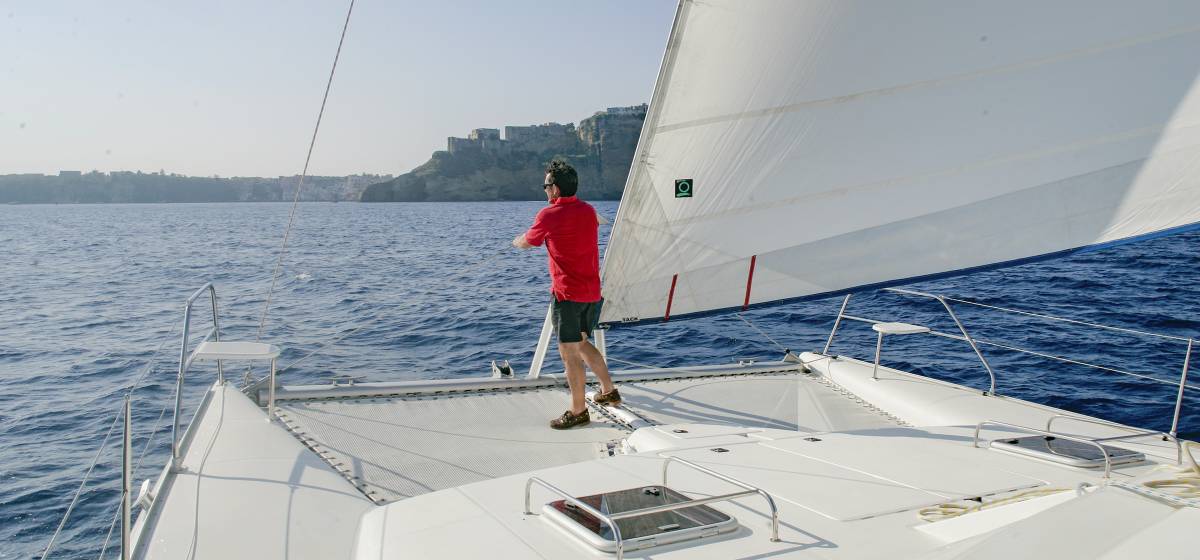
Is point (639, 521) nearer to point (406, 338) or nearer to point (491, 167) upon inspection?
point (406, 338)

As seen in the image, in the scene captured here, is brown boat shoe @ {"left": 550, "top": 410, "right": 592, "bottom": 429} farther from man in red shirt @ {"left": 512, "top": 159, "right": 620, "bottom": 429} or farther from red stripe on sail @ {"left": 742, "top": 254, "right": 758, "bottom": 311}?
red stripe on sail @ {"left": 742, "top": 254, "right": 758, "bottom": 311}

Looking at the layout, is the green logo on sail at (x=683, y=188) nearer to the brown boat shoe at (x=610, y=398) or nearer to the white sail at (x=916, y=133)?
the white sail at (x=916, y=133)

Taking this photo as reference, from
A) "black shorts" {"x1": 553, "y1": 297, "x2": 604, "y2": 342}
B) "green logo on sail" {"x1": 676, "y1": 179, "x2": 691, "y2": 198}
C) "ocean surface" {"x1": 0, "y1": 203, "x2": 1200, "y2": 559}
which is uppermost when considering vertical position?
"green logo on sail" {"x1": 676, "y1": 179, "x2": 691, "y2": 198}

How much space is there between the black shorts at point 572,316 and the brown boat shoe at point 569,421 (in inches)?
16.0

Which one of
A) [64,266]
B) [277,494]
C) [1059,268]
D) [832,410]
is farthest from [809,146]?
[64,266]

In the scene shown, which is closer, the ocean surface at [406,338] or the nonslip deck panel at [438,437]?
the nonslip deck panel at [438,437]

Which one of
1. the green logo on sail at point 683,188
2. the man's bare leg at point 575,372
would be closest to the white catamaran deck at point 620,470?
the man's bare leg at point 575,372

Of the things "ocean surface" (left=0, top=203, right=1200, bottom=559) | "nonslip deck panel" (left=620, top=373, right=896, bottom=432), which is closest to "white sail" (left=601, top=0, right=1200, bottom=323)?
"nonslip deck panel" (left=620, top=373, right=896, bottom=432)

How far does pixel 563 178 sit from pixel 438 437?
152 cm

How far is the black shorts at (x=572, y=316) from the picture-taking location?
15.3 feet

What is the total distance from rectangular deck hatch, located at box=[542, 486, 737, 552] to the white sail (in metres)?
1.89

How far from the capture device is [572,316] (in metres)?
4.67

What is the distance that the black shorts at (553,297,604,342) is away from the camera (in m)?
4.66

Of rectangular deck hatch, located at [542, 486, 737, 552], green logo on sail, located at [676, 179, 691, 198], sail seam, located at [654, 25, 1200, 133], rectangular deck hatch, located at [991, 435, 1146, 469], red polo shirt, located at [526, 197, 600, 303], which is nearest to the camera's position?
rectangular deck hatch, located at [542, 486, 737, 552]
